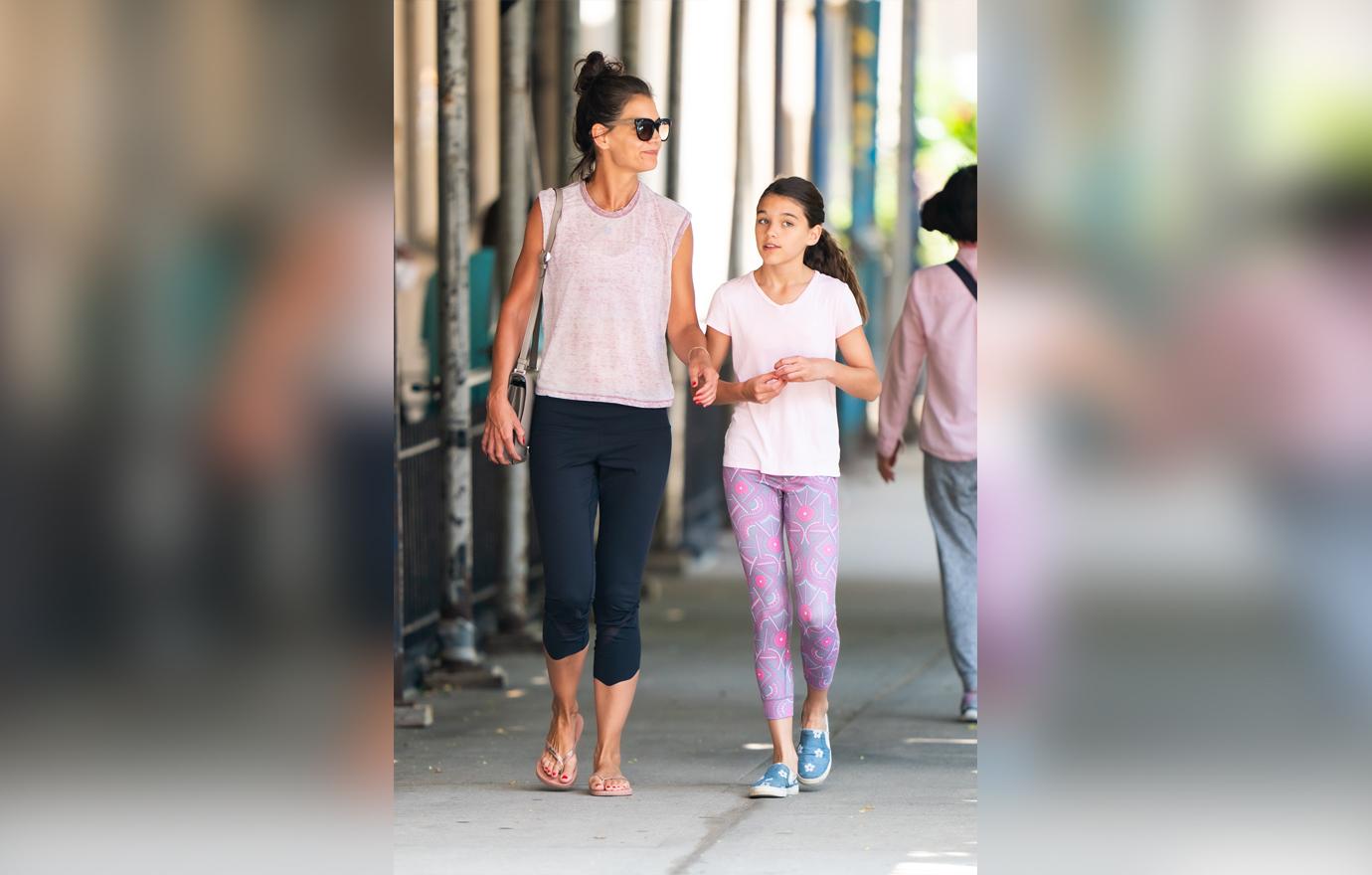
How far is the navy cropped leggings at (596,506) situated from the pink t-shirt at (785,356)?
0.27 metres

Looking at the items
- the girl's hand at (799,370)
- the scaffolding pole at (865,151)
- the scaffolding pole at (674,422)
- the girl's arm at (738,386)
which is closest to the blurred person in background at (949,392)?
the girl's arm at (738,386)

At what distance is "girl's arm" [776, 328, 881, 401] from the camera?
20.1 ft

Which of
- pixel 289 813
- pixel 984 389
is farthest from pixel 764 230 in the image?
pixel 289 813

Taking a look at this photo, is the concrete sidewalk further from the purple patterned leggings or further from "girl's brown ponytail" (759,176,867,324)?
"girl's brown ponytail" (759,176,867,324)

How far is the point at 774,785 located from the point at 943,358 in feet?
5.92

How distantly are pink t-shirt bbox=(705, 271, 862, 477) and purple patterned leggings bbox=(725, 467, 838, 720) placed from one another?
62 mm

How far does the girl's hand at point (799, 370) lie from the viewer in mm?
6133

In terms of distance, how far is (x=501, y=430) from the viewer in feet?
19.9

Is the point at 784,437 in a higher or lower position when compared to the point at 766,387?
lower

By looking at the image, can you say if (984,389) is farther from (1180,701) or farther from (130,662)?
(130,662)

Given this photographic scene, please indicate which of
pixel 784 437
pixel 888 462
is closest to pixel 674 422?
pixel 888 462

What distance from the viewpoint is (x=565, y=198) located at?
6223 millimetres

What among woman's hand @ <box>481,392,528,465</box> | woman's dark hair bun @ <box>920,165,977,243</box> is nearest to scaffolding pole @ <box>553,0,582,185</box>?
woman's dark hair bun @ <box>920,165,977,243</box>

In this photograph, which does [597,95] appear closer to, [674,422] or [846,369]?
[846,369]
